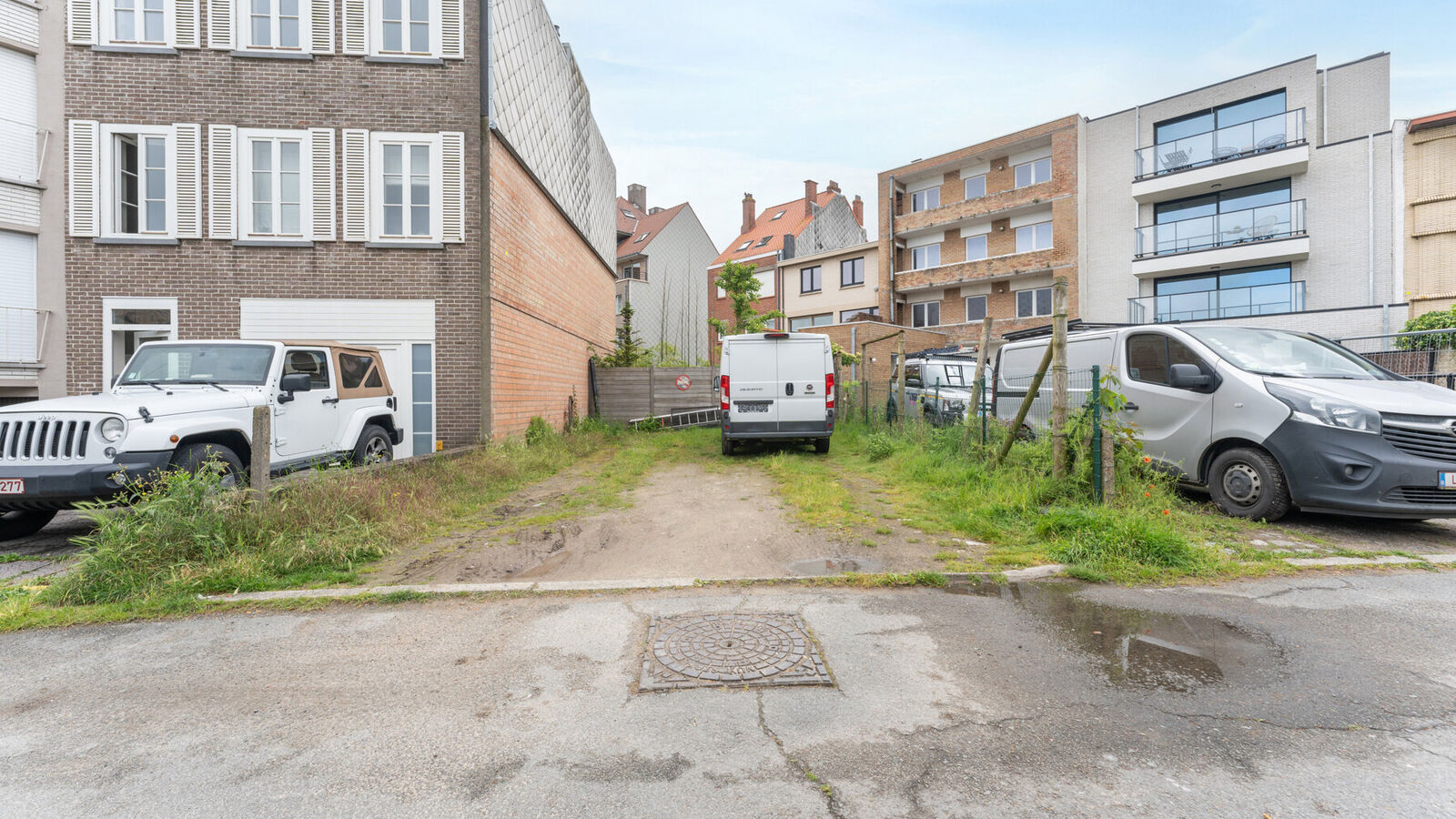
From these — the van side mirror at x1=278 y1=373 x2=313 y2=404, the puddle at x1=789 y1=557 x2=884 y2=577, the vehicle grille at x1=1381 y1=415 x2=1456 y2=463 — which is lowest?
the puddle at x1=789 y1=557 x2=884 y2=577

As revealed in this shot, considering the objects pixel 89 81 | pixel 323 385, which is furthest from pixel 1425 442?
pixel 89 81

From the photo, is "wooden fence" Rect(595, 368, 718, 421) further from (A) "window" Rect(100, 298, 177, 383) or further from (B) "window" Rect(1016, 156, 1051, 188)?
(B) "window" Rect(1016, 156, 1051, 188)

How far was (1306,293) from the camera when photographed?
2341cm

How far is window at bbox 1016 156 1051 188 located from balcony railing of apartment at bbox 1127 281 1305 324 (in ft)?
25.2

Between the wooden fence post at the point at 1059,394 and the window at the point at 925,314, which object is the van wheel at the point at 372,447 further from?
the window at the point at 925,314

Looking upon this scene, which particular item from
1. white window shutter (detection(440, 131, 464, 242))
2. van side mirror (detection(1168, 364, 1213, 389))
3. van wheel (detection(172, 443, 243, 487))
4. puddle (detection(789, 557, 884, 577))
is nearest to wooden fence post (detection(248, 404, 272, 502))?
van wheel (detection(172, 443, 243, 487))

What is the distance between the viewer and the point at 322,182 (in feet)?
37.1

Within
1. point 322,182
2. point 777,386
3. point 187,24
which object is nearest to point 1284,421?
point 777,386

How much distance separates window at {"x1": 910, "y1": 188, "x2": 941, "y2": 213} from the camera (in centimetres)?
3423

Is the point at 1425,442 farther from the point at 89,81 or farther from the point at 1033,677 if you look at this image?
the point at 89,81

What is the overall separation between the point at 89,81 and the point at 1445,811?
17.7m

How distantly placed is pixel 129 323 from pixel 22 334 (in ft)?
5.24

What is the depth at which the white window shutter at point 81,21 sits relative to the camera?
439 inches

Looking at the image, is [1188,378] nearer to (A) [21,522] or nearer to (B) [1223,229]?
(A) [21,522]
